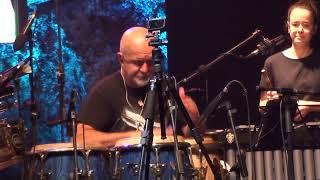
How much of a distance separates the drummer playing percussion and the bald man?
0.98m

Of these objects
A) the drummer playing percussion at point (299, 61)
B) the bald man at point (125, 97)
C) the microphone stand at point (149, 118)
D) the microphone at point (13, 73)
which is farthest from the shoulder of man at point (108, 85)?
the microphone stand at point (149, 118)

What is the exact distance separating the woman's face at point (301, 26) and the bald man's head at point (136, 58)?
1249 mm

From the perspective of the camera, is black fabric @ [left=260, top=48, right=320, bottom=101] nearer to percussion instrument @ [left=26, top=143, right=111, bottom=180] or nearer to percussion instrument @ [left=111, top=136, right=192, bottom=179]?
percussion instrument @ [left=111, top=136, right=192, bottom=179]

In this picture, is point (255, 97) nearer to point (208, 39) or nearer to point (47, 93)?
point (208, 39)

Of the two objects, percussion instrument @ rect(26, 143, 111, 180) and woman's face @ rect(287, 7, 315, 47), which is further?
woman's face @ rect(287, 7, 315, 47)

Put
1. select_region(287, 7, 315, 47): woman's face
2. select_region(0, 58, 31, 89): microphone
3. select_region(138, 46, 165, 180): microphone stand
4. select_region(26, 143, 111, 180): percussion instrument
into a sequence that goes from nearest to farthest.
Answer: select_region(138, 46, 165, 180): microphone stand → select_region(26, 143, 111, 180): percussion instrument → select_region(0, 58, 31, 89): microphone → select_region(287, 7, 315, 47): woman's face

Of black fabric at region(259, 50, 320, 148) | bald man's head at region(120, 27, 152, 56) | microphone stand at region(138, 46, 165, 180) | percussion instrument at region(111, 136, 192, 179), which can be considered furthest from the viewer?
bald man's head at region(120, 27, 152, 56)

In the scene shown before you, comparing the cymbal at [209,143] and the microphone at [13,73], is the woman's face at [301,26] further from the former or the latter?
the microphone at [13,73]

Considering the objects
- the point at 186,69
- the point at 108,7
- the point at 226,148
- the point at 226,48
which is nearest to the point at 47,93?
the point at 108,7

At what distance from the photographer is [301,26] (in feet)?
15.8

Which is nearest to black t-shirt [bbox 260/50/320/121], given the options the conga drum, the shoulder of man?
the conga drum

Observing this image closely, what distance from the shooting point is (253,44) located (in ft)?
19.9

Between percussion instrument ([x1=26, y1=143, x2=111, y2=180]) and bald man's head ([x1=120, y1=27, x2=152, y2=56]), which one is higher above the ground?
bald man's head ([x1=120, y1=27, x2=152, y2=56])

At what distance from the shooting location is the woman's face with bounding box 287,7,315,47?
189 inches
